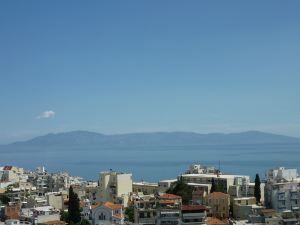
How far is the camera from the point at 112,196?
34.6 metres

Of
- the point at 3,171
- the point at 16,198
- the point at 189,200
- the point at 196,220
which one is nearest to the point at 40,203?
the point at 16,198

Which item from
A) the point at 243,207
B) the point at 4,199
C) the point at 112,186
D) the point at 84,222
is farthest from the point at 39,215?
the point at 243,207

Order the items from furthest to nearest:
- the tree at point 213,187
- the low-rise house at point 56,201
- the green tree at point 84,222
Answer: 1. the tree at point 213,187
2. the low-rise house at point 56,201
3. the green tree at point 84,222

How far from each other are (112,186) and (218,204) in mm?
7717

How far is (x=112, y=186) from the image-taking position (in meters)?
35.1

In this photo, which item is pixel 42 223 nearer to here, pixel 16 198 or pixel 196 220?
pixel 196 220

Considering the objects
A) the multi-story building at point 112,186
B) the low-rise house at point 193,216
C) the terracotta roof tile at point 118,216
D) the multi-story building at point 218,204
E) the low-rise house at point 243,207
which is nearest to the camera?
the low-rise house at point 193,216

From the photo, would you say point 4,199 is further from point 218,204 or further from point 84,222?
point 218,204

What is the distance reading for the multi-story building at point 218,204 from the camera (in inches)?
1201

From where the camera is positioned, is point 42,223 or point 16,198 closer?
point 42,223

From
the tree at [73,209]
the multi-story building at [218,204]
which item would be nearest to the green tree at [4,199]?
the tree at [73,209]

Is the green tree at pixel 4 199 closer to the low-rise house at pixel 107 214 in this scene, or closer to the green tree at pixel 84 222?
the low-rise house at pixel 107 214

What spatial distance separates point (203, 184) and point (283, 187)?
7.40 metres

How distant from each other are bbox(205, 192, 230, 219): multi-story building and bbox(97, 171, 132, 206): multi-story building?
641 cm
